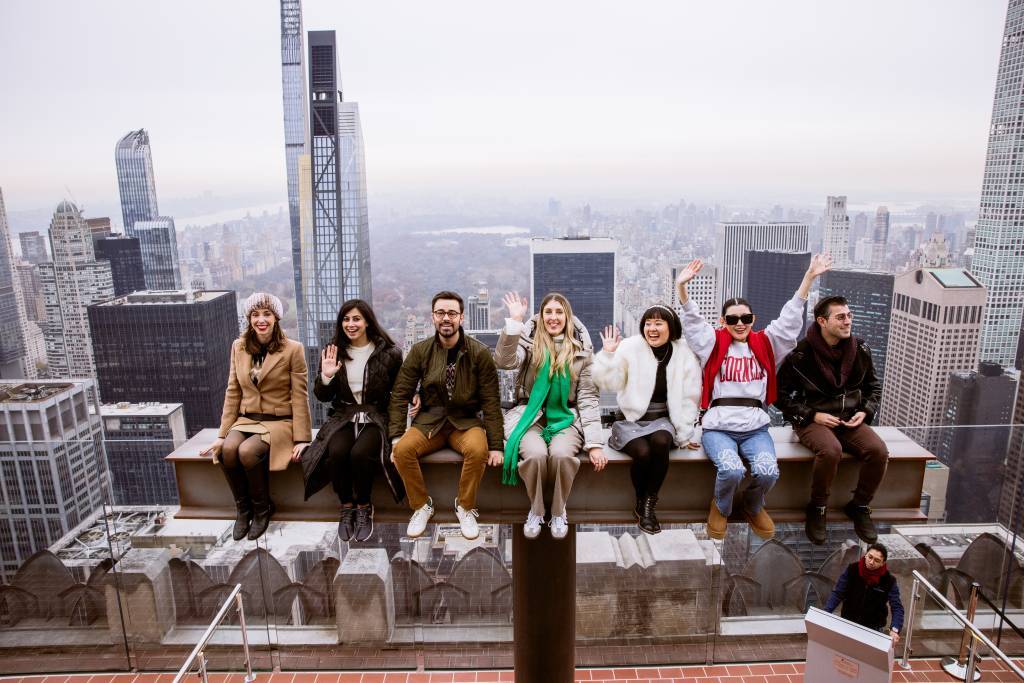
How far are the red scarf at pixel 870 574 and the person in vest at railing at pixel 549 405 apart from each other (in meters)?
1.74

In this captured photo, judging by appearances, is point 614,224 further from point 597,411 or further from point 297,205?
point 297,205

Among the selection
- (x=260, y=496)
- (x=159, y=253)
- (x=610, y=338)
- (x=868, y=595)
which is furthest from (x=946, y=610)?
(x=159, y=253)

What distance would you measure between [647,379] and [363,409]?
4.74 ft

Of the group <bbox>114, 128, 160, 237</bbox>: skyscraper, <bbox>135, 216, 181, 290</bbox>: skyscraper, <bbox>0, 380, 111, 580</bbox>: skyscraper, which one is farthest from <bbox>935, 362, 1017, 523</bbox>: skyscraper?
<bbox>114, 128, 160, 237</bbox>: skyscraper

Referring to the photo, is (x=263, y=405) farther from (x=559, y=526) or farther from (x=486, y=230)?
(x=486, y=230)

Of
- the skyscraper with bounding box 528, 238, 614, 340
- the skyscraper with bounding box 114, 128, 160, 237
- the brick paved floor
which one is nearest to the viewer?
the brick paved floor

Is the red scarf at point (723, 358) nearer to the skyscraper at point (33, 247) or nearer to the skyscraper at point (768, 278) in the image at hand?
the skyscraper at point (768, 278)

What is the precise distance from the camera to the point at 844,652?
2932 millimetres

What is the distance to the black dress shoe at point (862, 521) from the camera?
2.94 meters

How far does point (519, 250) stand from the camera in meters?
15.5

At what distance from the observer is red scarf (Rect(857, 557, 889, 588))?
126 inches

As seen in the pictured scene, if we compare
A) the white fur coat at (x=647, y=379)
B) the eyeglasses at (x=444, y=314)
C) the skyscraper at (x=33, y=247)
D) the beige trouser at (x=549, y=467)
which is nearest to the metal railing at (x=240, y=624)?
the beige trouser at (x=549, y=467)

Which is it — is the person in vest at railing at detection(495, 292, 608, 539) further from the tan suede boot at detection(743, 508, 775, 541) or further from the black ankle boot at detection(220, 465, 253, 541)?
the black ankle boot at detection(220, 465, 253, 541)

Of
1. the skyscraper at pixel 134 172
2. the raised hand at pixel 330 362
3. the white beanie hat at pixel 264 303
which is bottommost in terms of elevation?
the raised hand at pixel 330 362
